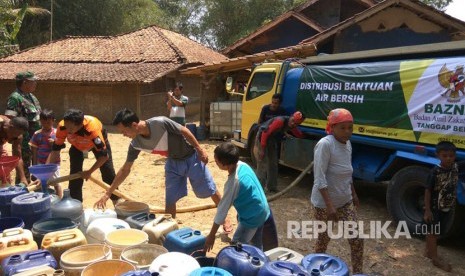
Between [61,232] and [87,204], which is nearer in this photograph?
[61,232]

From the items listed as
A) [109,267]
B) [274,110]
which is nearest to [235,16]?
[274,110]

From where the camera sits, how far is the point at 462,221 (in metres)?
4.37

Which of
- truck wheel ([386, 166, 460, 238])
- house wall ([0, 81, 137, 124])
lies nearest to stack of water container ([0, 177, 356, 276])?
truck wheel ([386, 166, 460, 238])

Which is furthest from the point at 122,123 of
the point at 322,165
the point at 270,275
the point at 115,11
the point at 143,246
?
the point at 115,11

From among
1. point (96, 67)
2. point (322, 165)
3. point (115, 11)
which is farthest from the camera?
point (115, 11)

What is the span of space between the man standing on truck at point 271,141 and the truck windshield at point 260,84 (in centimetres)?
124

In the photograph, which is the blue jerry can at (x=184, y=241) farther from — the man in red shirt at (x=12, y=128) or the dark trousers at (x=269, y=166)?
the dark trousers at (x=269, y=166)

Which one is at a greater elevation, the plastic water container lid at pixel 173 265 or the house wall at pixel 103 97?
the house wall at pixel 103 97

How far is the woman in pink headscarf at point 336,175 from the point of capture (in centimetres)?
313

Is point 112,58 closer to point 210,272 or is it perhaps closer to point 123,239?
point 123,239

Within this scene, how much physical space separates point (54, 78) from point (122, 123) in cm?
1411

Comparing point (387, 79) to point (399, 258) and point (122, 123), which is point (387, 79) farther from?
point (122, 123)

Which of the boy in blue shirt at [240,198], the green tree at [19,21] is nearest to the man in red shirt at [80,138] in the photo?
the boy in blue shirt at [240,198]

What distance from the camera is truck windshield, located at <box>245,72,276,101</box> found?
7.38m
